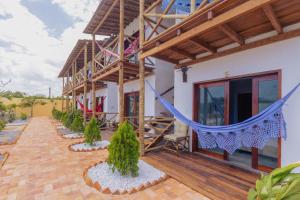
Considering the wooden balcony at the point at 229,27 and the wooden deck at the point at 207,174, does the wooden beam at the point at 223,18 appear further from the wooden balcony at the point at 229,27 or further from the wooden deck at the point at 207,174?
the wooden deck at the point at 207,174

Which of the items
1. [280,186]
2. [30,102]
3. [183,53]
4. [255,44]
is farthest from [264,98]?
[30,102]

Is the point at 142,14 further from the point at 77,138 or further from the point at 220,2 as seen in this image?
the point at 77,138

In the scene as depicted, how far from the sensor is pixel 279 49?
9.60 ft

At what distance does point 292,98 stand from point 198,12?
2019mm

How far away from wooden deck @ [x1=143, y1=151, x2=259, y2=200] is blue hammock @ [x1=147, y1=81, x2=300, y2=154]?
507 mm

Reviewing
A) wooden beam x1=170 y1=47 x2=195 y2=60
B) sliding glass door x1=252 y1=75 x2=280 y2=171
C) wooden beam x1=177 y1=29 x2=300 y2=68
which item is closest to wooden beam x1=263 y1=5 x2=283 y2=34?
wooden beam x1=177 y1=29 x2=300 y2=68

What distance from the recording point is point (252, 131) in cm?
282

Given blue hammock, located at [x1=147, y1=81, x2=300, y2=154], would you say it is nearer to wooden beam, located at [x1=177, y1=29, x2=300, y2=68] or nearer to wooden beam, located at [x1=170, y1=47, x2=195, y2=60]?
wooden beam, located at [x1=177, y1=29, x2=300, y2=68]

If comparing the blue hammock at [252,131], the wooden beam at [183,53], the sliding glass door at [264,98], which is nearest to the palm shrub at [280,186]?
the blue hammock at [252,131]

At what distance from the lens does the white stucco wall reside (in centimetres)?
272

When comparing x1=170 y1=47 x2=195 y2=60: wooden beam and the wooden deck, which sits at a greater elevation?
x1=170 y1=47 x2=195 y2=60: wooden beam

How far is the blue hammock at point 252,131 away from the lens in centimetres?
259

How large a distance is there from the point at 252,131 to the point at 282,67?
1.18m

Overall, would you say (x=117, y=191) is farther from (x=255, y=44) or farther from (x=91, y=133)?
(x=255, y=44)
